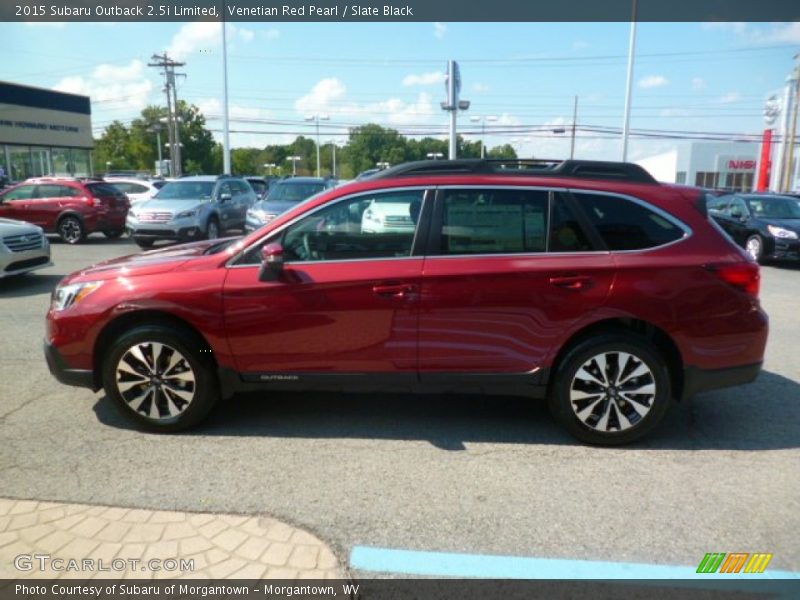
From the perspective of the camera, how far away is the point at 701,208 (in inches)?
160

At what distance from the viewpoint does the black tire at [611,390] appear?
3.90 meters

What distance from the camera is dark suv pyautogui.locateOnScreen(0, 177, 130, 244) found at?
15.6 meters

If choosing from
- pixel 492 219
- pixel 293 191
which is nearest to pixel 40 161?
pixel 293 191

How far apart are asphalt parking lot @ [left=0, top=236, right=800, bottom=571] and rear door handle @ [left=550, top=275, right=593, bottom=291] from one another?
3.53ft

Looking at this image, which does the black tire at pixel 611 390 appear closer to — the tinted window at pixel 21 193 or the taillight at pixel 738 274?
the taillight at pixel 738 274

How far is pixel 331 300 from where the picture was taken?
12.8 feet

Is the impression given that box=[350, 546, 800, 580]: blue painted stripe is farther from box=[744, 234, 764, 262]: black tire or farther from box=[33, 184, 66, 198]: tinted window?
box=[33, 184, 66, 198]: tinted window

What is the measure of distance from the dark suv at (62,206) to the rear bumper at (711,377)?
15.6 meters

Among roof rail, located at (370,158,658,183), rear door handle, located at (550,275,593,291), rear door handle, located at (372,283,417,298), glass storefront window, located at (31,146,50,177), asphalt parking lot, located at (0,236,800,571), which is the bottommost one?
asphalt parking lot, located at (0,236,800,571)

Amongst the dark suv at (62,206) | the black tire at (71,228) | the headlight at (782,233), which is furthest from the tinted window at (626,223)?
the black tire at (71,228)

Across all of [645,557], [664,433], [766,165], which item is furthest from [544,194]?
[766,165]

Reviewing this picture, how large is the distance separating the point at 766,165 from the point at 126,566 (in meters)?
61.6

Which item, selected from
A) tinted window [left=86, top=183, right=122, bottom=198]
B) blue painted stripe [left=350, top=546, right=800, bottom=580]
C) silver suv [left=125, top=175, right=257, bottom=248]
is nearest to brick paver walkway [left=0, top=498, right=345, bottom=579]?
blue painted stripe [left=350, top=546, right=800, bottom=580]

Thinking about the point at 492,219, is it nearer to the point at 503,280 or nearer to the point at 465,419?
the point at 503,280
